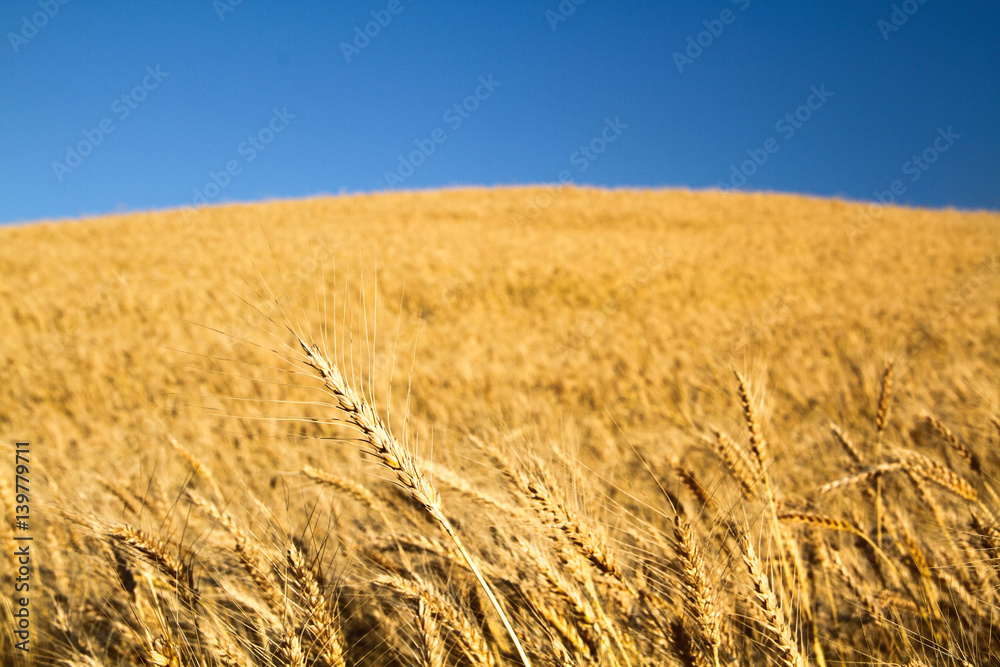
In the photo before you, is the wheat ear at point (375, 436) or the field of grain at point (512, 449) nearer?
the wheat ear at point (375, 436)

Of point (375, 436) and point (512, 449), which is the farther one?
point (512, 449)

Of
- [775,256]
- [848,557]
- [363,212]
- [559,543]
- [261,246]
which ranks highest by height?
[363,212]

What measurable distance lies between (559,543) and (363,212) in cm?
1872

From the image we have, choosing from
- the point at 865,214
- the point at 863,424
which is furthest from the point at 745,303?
the point at 865,214

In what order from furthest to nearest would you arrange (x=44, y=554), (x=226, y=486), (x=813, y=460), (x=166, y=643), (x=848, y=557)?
1. (x=226, y=486)
2. (x=813, y=460)
3. (x=44, y=554)
4. (x=848, y=557)
5. (x=166, y=643)

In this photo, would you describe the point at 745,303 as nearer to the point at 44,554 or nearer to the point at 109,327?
the point at 44,554

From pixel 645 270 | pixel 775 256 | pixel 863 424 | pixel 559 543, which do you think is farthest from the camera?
pixel 775 256

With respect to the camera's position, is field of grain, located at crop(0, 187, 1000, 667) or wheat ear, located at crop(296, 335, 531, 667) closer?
wheat ear, located at crop(296, 335, 531, 667)

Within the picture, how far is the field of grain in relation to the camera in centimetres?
112

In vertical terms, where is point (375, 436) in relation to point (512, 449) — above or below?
Result: below

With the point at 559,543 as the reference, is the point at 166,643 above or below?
below

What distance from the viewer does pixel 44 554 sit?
1958 mm

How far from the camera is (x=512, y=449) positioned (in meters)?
1.31

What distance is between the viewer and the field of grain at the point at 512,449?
3.68 ft
